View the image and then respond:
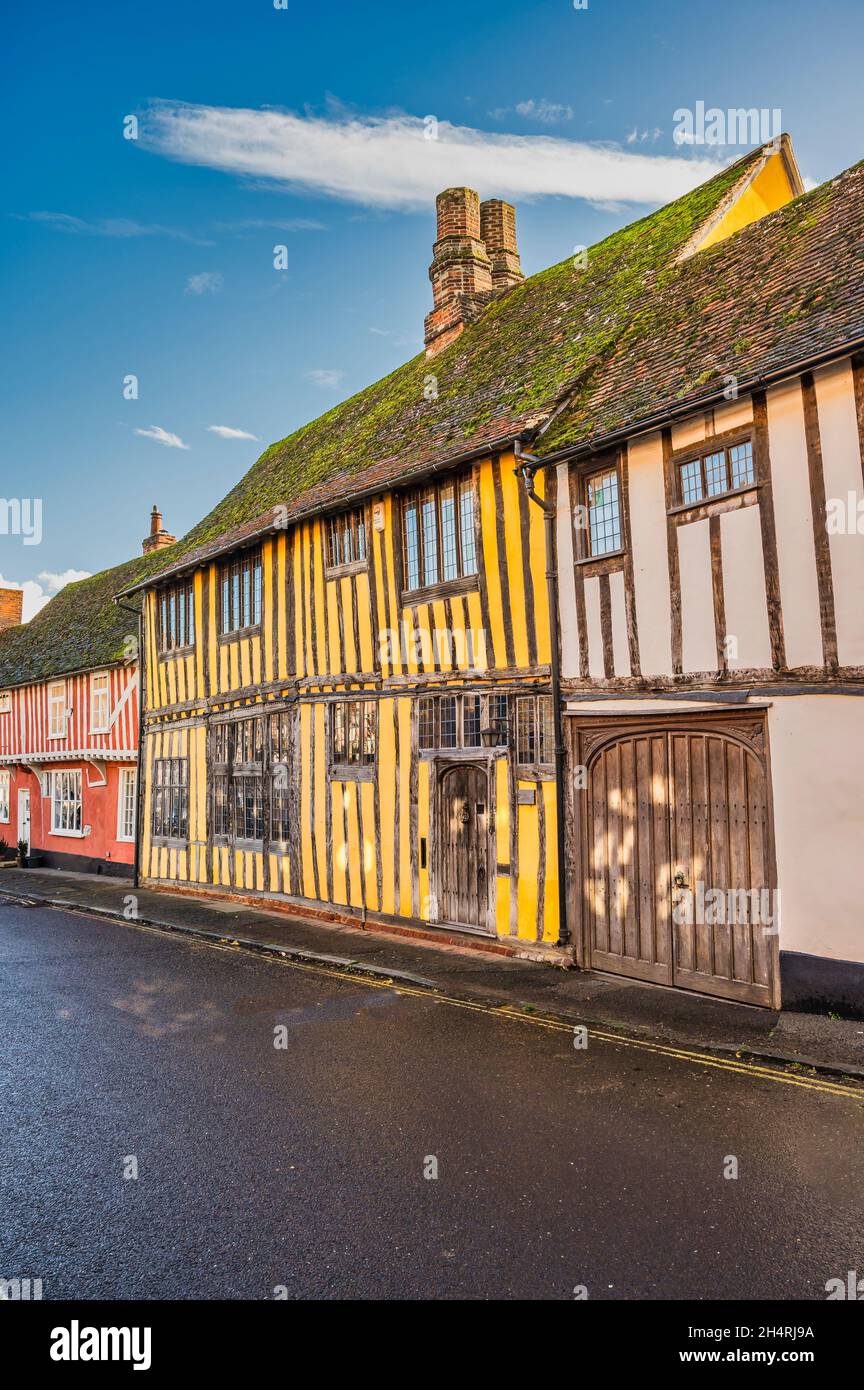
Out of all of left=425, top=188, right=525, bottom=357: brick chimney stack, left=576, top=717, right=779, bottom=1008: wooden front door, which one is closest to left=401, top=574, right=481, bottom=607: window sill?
left=576, top=717, right=779, bottom=1008: wooden front door

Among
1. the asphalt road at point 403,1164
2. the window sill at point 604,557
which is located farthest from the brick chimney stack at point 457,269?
the asphalt road at point 403,1164

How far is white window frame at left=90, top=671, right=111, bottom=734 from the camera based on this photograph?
2145 cm

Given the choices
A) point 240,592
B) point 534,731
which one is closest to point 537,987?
point 534,731

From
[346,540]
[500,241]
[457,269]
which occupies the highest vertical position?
[500,241]

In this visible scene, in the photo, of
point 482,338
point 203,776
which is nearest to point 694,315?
point 482,338

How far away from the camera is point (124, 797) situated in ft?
68.6

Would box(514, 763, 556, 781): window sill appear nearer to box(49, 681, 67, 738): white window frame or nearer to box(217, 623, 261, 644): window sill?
box(217, 623, 261, 644): window sill

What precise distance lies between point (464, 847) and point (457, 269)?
11.7 m

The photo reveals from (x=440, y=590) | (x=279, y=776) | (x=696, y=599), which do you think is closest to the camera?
(x=696, y=599)

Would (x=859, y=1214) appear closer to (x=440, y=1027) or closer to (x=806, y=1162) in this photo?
(x=806, y=1162)

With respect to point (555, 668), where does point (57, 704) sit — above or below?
above

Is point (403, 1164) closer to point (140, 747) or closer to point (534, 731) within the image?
point (534, 731)

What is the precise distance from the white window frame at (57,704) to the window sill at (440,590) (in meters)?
15.7

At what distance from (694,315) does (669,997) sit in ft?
25.4
